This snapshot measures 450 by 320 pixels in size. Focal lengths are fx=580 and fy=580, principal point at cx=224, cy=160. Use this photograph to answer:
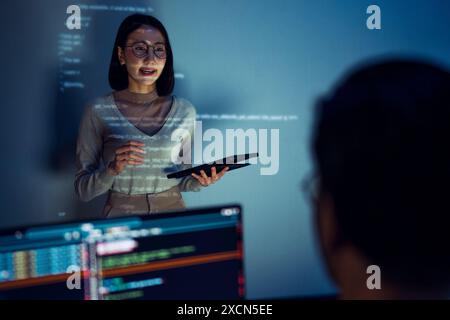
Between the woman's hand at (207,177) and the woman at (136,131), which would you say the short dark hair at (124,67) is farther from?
the woman's hand at (207,177)

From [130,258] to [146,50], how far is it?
3.56 feet

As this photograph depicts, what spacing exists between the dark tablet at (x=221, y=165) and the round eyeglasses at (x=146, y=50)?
1.50ft

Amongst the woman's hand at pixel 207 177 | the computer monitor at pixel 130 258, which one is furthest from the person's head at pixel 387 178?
the woman's hand at pixel 207 177

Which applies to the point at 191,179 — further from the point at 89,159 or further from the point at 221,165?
the point at 89,159

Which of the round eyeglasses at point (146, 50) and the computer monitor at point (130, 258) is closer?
the computer monitor at point (130, 258)

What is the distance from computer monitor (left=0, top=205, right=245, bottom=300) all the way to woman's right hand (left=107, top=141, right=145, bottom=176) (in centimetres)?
85

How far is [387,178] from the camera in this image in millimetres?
912

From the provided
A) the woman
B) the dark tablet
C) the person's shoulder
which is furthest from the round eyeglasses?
the dark tablet

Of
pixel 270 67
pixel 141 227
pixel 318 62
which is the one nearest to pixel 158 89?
pixel 270 67

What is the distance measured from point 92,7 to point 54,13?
0.15 metres

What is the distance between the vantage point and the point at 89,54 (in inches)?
87.5

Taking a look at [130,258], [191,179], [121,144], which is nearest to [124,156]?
[121,144]

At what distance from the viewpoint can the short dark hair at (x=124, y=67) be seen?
7.33 feet

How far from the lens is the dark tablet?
230 cm
